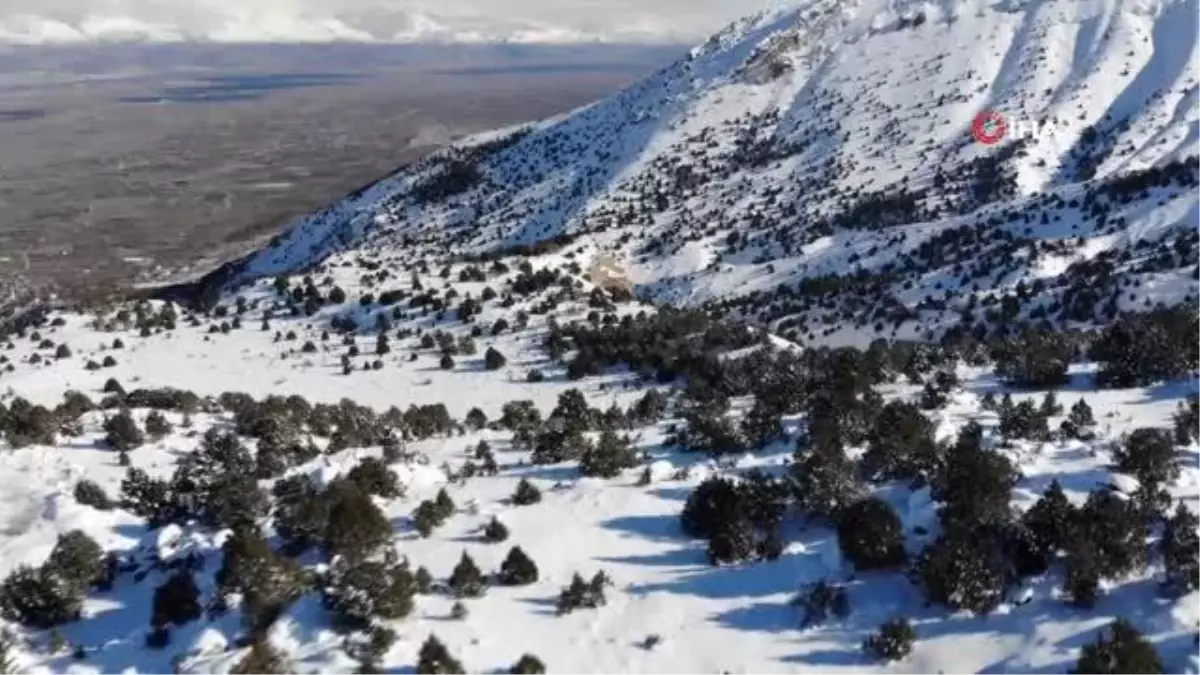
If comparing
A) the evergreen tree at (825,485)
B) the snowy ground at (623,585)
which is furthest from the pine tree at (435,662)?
the evergreen tree at (825,485)

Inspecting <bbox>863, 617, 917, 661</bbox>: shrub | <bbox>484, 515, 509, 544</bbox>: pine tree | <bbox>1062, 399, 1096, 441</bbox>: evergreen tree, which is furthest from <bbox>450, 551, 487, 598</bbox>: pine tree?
<bbox>1062, 399, 1096, 441</bbox>: evergreen tree

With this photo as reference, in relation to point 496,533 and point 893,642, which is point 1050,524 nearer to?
point 893,642

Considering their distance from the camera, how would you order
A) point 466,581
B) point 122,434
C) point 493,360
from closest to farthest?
point 466,581
point 122,434
point 493,360

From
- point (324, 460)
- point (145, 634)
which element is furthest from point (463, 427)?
point (145, 634)

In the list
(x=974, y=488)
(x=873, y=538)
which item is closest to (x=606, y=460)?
(x=873, y=538)

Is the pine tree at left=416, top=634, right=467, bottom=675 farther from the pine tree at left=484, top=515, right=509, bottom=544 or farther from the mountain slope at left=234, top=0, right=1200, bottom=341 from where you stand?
the mountain slope at left=234, top=0, right=1200, bottom=341

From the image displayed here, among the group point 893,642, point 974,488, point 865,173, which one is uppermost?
point 865,173

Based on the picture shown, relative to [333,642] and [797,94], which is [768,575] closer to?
[333,642]
